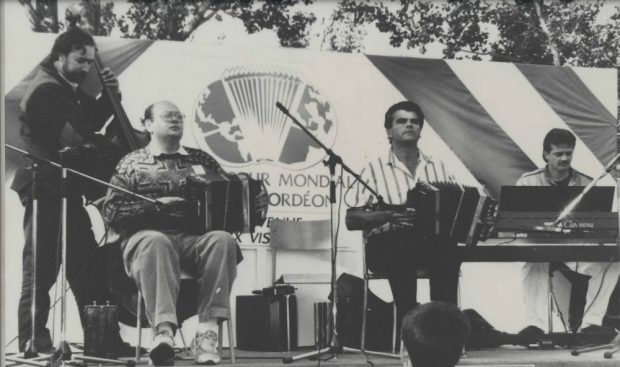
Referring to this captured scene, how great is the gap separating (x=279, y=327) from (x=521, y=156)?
2.48m

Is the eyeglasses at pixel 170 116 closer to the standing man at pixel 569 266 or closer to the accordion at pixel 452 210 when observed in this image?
the accordion at pixel 452 210

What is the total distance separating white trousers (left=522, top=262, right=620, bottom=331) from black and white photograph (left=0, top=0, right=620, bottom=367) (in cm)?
2

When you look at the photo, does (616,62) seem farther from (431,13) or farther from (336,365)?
(336,365)

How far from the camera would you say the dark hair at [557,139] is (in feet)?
21.7

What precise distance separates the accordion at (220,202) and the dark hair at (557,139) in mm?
2680

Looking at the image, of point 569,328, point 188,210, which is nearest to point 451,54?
point 569,328

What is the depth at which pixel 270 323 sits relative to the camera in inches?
210

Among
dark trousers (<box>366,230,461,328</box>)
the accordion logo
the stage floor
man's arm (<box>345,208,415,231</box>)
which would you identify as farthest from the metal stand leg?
dark trousers (<box>366,230,461,328</box>)

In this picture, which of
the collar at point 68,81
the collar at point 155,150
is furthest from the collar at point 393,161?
the collar at point 68,81

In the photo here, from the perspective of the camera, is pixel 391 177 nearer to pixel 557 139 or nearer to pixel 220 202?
pixel 557 139

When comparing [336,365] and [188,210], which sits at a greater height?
[188,210]

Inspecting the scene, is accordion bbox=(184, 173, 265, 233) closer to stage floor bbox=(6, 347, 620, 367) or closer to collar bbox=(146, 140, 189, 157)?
collar bbox=(146, 140, 189, 157)

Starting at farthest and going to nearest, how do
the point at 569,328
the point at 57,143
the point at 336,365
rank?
the point at 569,328 < the point at 57,143 < the point at 336,365

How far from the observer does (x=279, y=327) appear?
5312 millimetres
